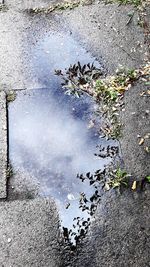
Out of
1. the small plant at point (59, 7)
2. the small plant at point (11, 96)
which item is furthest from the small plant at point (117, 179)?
the small plant at point (59, 7)

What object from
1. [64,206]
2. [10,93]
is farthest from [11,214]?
[10,93]

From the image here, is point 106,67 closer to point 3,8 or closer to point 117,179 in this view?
point 117,179

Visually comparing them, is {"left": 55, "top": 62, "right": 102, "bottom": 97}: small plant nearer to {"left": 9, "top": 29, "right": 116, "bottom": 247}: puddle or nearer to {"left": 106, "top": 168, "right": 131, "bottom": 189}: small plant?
{"left": 9, "top": 29, "right": 116, "bottom": 247}: puddle

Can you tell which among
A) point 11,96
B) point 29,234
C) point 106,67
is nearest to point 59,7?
point 106,67

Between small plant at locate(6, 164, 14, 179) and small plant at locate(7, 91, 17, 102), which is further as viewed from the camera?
small plant at locate(7, 91, 17, 102)

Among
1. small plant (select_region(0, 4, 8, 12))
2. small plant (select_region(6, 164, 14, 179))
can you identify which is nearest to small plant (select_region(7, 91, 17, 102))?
small plant (select_region(6, 164, 14, 179))

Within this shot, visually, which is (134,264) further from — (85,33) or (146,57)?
(85,33)
